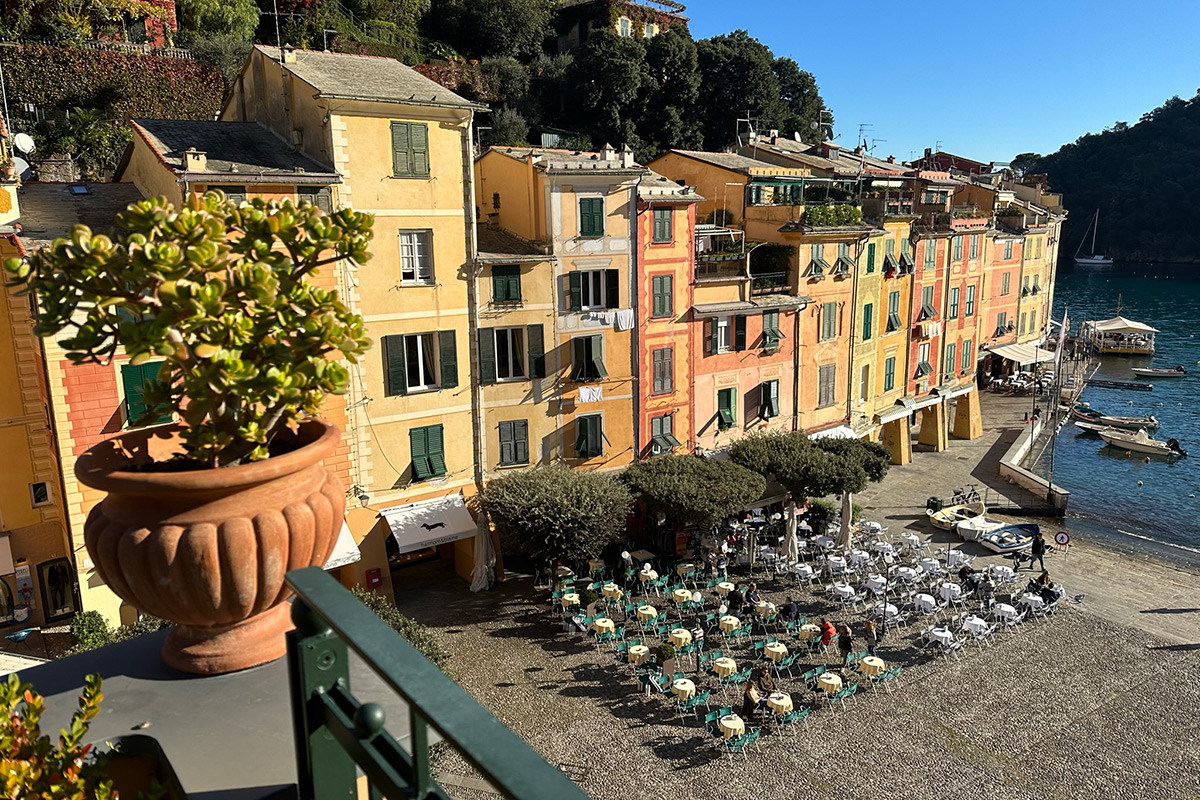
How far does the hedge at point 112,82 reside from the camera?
40500 mm

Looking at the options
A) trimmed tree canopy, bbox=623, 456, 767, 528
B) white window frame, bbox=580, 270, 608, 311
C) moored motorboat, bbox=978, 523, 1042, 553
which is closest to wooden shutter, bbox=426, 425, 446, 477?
trimmed tree canopy, bbox=623, 456, 767, 528

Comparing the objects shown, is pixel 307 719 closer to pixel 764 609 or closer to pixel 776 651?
pixel 776 651

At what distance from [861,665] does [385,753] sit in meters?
20.7

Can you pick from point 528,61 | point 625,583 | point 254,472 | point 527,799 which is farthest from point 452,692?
point 528,61

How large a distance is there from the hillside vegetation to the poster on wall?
167780mm

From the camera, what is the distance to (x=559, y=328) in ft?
90.4

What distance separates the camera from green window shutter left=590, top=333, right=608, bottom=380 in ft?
92.2

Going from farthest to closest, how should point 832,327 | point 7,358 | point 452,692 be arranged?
1. point 832,327
2. point 7,358
3. point 452,692

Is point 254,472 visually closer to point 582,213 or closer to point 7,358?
point 7,358

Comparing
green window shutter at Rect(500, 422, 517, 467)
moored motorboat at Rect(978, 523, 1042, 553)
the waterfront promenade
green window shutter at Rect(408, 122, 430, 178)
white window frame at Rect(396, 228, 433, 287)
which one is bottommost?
the waterfront promenade

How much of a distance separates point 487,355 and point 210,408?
21792mm

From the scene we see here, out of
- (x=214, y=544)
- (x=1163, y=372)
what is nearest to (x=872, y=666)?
(x=214, y=544)

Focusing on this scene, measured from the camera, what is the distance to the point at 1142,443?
5156cm

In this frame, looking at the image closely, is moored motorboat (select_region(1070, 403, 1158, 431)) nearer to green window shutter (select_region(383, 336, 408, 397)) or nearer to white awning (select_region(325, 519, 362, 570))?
green window shutter (select_region(383, 336, 408, 397))
